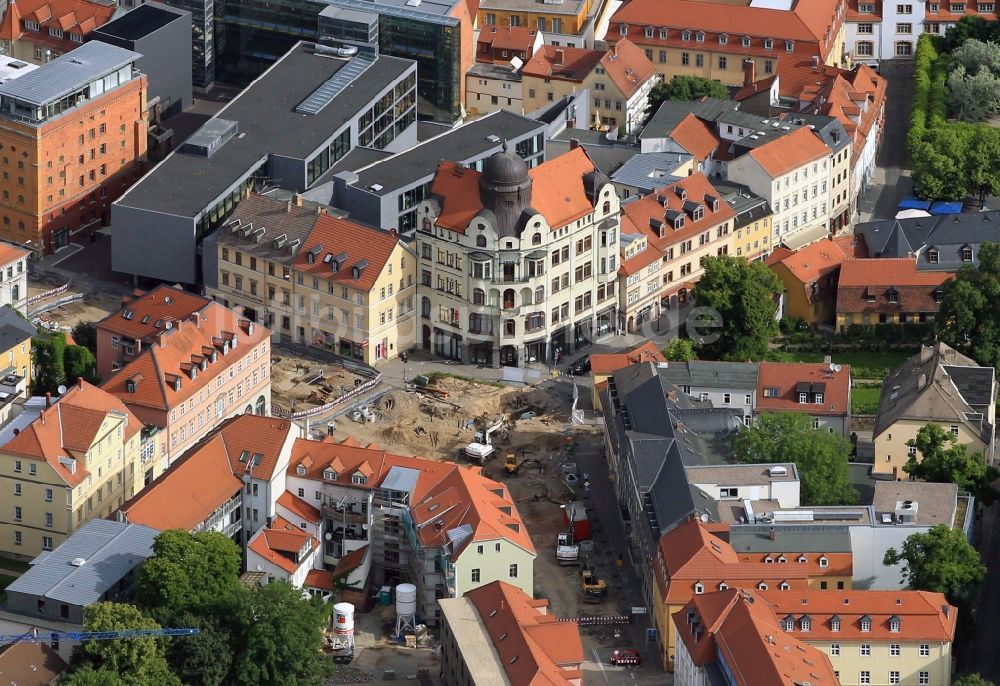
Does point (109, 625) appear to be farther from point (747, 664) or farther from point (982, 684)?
point (982, 684)

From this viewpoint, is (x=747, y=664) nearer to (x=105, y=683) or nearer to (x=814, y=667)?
(x=814, y=667)

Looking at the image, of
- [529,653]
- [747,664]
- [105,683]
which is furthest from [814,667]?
[105,683]

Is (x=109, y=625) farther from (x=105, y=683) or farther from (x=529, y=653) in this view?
(x=529, y=653)

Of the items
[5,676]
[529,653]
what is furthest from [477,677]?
[5,676]

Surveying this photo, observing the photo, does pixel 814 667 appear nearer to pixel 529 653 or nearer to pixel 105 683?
pixel 529 653

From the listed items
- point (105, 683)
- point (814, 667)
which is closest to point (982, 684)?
point (814, 667)

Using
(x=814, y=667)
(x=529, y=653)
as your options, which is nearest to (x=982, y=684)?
(x=814, y=667)
